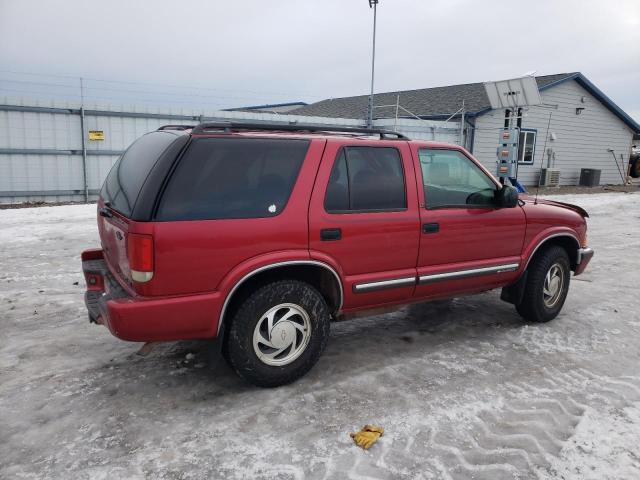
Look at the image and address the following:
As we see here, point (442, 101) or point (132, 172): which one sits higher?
point (442, 101)

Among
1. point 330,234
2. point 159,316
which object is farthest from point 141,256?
point 330,234

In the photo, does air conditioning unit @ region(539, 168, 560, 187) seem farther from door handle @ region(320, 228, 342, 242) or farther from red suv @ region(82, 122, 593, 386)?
door handle @ region(320, 228, 342, 242)

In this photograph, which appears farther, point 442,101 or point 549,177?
point 442,101

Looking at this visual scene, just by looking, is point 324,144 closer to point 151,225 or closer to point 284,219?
point 284,219

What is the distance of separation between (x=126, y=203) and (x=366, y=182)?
5.64 ft

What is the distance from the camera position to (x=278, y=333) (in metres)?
3.57

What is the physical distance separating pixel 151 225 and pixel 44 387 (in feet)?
5.06

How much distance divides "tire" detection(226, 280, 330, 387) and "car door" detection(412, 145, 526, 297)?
1008 mm

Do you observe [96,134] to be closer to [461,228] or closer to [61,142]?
[61,142]

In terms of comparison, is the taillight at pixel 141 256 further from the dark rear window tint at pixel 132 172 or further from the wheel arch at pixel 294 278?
the wheel arch at pixel 294 278

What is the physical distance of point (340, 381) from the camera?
3.79 m

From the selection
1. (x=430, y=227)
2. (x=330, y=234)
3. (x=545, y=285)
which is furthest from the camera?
(x=545, y=285)

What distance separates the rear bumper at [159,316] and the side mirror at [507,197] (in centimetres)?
262

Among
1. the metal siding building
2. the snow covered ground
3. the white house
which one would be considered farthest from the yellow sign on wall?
the white house
